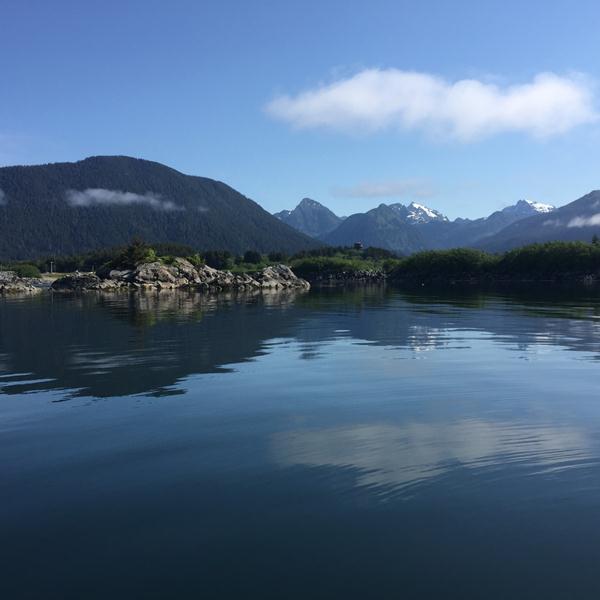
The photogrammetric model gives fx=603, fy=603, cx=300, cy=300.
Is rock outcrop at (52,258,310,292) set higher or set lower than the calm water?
higher

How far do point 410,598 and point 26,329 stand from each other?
4163 cm

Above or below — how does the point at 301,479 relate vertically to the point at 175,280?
below

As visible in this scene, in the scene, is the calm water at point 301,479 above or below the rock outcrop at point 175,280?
below

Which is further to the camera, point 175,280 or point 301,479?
point 175,280

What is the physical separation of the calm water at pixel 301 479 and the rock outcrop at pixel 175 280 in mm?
104176

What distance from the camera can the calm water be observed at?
28.4ft

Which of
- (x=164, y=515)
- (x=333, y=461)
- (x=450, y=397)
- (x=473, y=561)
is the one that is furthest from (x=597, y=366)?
(x=164, y=515)

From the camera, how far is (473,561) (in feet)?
29.4

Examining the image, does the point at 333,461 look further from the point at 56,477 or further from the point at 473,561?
the point at 56,477

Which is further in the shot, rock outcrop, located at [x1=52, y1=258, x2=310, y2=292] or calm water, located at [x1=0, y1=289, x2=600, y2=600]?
rock outcrop, located at [x1=52, y1=258, x2=310, y2=292]

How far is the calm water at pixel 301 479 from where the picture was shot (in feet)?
28.4

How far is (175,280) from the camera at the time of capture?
140875 mm

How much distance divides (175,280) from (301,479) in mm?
132182

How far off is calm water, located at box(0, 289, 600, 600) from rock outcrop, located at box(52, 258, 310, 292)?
342ft
